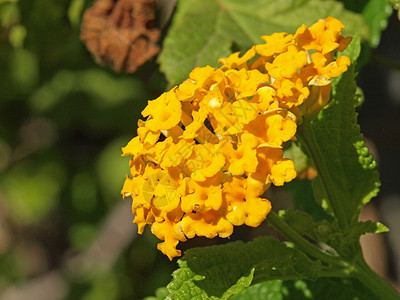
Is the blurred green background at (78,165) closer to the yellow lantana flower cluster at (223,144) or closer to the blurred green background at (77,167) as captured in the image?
the blurred green background at (77,167)

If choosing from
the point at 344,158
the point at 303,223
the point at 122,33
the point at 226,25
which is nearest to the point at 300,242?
the point at 303,223

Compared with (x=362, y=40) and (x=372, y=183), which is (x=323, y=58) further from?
(x=362, y=40)

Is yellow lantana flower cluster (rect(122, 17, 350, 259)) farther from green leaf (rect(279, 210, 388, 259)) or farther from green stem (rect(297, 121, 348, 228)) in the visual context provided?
green leaf (rect(279, 210, 388, 259))

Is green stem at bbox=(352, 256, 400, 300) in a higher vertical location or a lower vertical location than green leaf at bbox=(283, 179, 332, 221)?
higher

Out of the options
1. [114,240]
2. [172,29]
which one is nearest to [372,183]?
[172,29]

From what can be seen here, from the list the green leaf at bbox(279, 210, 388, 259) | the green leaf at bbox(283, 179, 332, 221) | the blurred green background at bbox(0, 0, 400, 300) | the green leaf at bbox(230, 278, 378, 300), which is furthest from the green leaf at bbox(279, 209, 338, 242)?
the blurred green background at bbox(0, 0, 400, 300)

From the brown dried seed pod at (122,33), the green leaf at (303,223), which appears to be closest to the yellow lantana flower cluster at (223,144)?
the green leaf at (303,223)
